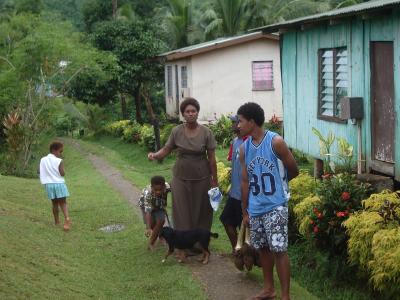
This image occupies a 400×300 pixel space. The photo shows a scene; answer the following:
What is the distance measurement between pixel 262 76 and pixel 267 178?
18538 millimetres

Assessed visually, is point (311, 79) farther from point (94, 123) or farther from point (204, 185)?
point (94, 123)

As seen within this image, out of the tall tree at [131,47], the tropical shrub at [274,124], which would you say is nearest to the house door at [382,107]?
the tropical shrub at [274,124]

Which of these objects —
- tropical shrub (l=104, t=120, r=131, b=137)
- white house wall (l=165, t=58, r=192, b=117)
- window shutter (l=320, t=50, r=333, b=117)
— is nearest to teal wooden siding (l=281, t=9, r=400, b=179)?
window shutter (l=320, t=50, r=333, b=117)

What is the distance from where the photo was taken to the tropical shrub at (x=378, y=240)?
6.37m

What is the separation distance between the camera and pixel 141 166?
70.9 ft

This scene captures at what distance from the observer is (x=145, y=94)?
31734mm

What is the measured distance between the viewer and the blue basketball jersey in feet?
19.3

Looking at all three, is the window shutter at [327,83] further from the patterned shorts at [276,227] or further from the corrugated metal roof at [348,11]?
the patterned shorts at [276,227]

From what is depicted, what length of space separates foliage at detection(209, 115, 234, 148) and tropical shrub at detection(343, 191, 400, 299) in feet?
45.2

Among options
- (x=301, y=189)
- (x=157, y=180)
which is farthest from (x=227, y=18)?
(x=157, y=180)

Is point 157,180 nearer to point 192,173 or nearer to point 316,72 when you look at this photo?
point 192,173

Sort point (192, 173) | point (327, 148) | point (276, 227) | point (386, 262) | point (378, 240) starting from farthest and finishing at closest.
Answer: point (327, 148)
point (192, 173)
point (378, 240)
point (386, 262)
point (276, 227)

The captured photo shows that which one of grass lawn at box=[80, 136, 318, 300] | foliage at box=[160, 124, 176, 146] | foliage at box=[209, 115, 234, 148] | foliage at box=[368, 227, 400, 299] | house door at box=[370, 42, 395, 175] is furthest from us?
foliage at box=[160, 124, 176, 146]

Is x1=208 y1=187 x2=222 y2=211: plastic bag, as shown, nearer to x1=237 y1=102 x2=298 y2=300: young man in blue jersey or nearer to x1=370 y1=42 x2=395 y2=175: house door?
x1=237 y1=102 x2=298 y2=300: young man in blue jersey
